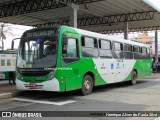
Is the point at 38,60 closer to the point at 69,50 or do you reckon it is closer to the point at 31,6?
the point at 69,50

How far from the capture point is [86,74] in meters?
13.1

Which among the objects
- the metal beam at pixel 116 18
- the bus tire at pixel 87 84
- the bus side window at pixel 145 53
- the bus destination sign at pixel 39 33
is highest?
the metal beam at pixel 116 18

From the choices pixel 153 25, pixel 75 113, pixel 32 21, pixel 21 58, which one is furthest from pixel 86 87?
pixel 153 25

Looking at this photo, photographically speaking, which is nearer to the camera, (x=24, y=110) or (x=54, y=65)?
(x=24, y=110)

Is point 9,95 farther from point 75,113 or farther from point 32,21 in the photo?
point 32,21

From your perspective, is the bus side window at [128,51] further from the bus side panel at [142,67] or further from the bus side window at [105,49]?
the bus side window at [105,49]

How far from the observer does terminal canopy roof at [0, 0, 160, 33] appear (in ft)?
88.2

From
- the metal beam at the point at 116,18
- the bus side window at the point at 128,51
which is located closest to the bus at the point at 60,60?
the bus side window at the point at 128,51

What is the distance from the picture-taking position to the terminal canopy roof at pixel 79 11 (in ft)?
88.2

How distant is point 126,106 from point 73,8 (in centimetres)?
1709

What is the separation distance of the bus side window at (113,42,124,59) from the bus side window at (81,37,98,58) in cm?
223

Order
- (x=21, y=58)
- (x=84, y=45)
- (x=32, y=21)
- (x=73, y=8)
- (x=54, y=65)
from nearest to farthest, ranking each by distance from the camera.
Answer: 1. (x=54, y=65)
2. (x=21, y=58)
3. (x=84, y=45)
4. (x=73, y=8)
5. (x=32, y=21)

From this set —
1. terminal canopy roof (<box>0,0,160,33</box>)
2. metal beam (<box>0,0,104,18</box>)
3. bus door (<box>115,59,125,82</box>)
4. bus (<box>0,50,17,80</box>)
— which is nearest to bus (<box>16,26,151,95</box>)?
bus door (<box>115,59,125,82</box>)

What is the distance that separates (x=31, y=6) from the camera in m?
28.1
